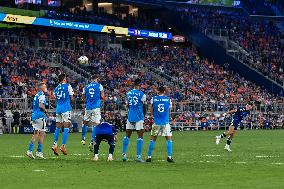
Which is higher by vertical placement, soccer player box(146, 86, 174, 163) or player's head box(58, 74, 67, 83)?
player's head box(58, 74, 67, 83)

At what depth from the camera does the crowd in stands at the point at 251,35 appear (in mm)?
85312

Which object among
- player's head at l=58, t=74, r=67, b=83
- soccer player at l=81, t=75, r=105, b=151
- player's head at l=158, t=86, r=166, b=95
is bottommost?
soccer player at l=81, t=75, r=105, b=151

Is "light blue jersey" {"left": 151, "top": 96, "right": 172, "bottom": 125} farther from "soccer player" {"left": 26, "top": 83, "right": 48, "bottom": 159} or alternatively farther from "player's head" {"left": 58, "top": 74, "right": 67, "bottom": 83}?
"soccer player" {"left": 26, "top": 83, "right": 48, "bottom": 159}

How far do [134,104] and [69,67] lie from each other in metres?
43.6

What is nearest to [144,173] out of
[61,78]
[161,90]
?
[161,90]

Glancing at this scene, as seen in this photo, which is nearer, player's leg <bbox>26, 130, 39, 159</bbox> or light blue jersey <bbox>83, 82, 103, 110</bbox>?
player's leg <bbox>26, 130, 39, 159</bbox>

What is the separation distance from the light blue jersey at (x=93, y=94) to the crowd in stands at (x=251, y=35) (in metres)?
56.3

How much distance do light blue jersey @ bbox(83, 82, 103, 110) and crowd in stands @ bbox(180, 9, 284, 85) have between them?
56255mm

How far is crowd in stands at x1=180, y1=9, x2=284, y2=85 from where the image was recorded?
85312 mm

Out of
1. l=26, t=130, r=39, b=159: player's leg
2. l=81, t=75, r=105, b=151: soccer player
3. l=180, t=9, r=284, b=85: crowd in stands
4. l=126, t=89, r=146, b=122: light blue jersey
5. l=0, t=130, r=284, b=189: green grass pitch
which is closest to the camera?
l=0, t=130, r=284, b=189: green grass pitch

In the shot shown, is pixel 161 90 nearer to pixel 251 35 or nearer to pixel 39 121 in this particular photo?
pixel 39 121

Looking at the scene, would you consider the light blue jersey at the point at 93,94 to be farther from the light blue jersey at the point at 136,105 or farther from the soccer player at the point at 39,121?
the light blue jersey at the point at 136,105

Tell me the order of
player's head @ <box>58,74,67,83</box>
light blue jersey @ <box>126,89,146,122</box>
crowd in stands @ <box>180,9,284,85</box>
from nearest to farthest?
light blue jersey @ <box>126,89,146,122</box> < player's head @ <box>58,74,67,83</box> < crowd in stands @ <box>180,9,284,85</box>

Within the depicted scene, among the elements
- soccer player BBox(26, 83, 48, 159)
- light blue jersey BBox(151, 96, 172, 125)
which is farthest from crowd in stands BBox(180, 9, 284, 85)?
soccer player BBox(26, 83, 48, 159)
